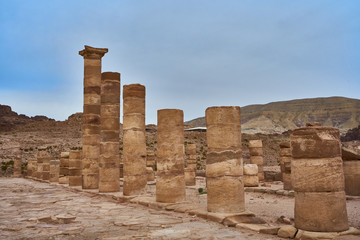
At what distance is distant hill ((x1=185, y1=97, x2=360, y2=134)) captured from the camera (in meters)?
114

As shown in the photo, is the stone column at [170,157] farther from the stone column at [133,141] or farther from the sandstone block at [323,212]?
the sandstone block at [323,212]

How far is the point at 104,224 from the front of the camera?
7707 millimetres

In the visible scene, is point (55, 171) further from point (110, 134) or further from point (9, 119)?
point (9, 119)

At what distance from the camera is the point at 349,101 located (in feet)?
408

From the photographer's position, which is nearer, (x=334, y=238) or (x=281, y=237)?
(x=334, y=238)

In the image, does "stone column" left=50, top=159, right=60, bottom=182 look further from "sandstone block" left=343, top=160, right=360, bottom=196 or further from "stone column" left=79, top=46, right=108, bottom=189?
"sandstone block" left=343, top=160, right=360, bottom=196

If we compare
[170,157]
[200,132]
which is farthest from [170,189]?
[200,132]

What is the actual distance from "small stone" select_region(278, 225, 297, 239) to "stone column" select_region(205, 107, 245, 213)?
1.73 metres

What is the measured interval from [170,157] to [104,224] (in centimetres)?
323

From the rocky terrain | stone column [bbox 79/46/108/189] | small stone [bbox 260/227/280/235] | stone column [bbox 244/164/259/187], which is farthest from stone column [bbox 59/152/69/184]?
small stone [bbox 260/227/280/235]

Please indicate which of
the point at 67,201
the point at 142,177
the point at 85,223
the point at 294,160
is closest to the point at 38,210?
the point at 67,201

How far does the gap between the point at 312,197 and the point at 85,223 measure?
482 cm

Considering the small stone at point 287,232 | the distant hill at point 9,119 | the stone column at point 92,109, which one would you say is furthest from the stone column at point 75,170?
the distant hill at point 9,119

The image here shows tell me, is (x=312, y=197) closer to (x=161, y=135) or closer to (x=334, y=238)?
(x=334, y=238)
